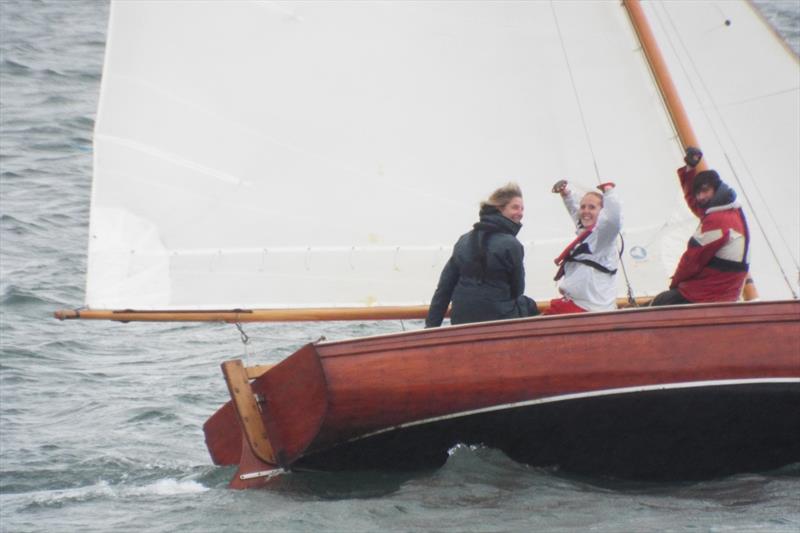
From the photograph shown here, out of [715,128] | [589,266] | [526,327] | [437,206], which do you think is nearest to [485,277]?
[526,327]

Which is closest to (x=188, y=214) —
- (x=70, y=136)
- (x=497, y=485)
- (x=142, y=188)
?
(x=142, y=188)

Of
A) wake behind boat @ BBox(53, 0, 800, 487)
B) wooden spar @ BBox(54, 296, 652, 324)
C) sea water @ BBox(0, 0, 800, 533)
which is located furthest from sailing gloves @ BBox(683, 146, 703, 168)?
sea water @ BBox(0, 0, 800, 533)

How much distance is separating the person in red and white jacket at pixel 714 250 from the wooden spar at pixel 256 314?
2.37 ft

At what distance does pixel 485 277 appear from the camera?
616 centimetres

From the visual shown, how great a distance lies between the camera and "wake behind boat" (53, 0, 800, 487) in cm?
593

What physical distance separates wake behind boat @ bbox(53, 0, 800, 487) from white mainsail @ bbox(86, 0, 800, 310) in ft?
0.04

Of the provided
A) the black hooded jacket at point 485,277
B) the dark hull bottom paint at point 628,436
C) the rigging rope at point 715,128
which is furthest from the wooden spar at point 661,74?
the black hooded jacket at point 485,277

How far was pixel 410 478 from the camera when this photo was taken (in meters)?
6.20

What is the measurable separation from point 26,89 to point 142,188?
11544 millimetres

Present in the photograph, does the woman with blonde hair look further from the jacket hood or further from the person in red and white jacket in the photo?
the jacket hood

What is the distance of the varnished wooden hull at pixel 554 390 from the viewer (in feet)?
19.2

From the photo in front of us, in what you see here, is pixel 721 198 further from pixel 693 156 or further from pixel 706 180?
pixel 693 156

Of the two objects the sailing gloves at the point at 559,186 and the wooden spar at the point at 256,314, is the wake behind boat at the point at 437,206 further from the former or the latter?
the sailing gloves at the point at 559,186

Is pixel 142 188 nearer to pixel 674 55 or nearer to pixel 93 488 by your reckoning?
pixel 93 488
